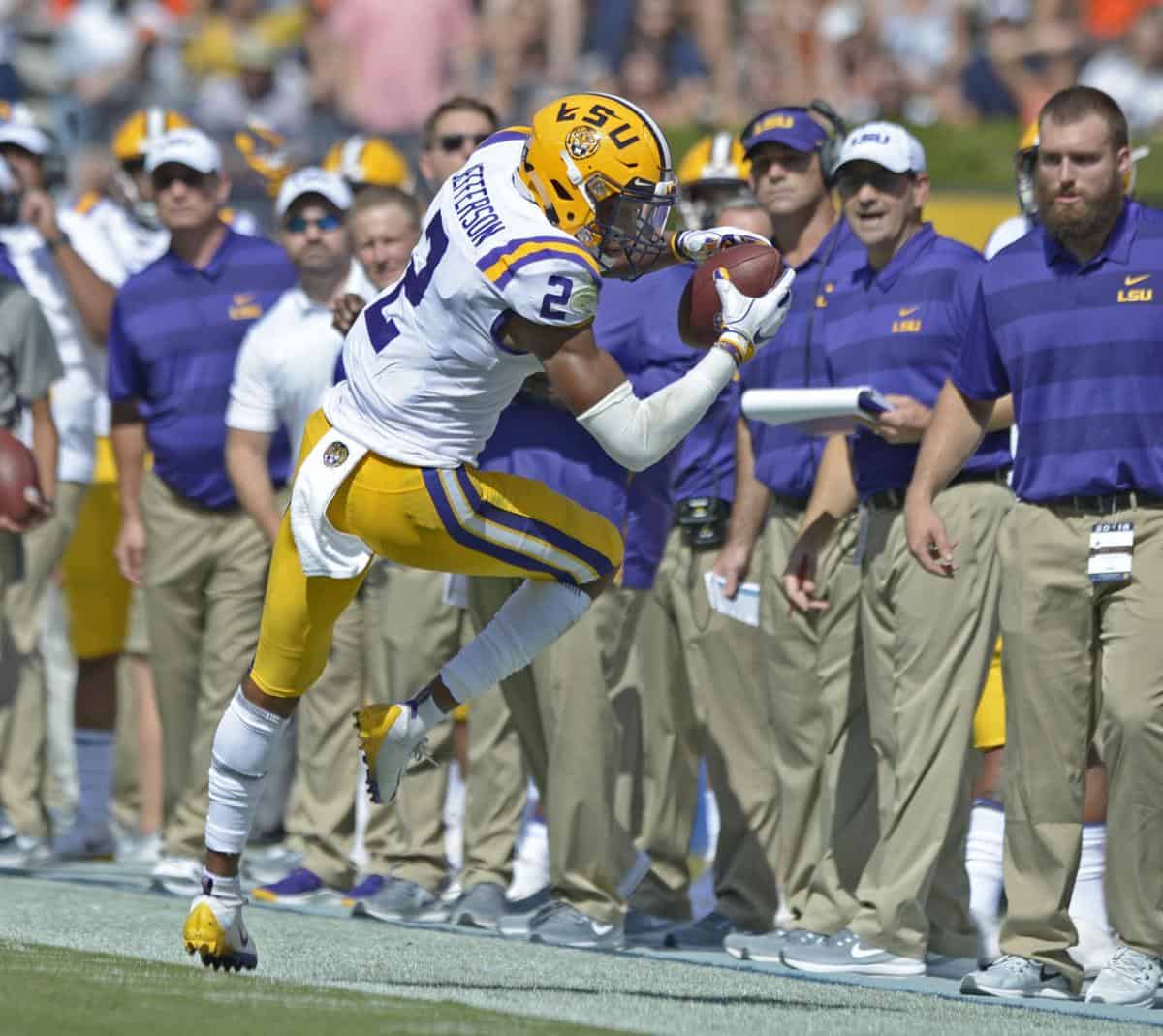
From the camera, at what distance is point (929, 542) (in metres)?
6.60

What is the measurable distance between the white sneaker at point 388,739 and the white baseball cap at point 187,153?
3.43 metres

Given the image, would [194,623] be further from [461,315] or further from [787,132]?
[461,315]

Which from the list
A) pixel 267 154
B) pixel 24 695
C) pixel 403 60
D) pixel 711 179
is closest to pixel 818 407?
pixel 711 179

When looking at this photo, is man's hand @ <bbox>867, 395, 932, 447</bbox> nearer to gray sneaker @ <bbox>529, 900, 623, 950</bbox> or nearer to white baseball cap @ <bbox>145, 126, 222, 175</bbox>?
gray sneaker @ <bbox>529, 900, 623, 950</bbox>

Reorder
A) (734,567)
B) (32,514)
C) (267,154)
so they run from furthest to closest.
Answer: (267,154)
(32,514)
(734,567)

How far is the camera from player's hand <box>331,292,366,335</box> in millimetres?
7957

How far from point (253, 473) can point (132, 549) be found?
0.93 meters

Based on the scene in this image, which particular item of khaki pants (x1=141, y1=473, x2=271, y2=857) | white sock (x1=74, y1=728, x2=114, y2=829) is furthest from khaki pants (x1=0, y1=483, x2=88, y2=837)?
khaki pants (x1=141, y1=473, x2=271, y2=857)

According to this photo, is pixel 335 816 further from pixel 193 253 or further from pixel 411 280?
pixel 411 280

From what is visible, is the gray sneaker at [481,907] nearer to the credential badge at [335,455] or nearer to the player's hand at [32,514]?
the player's hand at [32,514]

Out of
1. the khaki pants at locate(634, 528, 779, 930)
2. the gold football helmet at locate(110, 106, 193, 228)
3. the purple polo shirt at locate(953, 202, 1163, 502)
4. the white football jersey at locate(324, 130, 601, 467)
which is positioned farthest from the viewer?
the gold football helmet at locate(110, 106, 193, 228)

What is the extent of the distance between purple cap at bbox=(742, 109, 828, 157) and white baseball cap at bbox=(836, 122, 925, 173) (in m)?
0.41

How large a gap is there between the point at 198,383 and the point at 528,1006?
3893 mm

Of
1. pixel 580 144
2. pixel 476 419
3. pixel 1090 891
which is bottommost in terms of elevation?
pixel 1090 891
